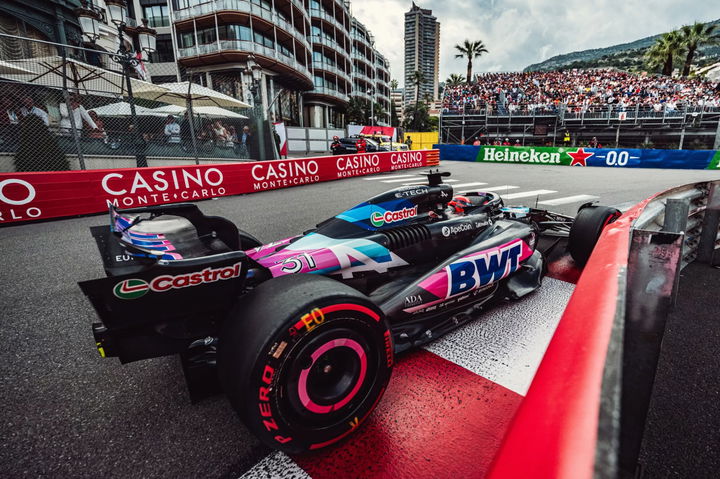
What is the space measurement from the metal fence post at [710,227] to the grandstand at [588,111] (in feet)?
82.2

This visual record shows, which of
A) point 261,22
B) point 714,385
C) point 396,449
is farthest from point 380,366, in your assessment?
point 261,22

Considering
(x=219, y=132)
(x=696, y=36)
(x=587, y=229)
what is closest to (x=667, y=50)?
(x=696, y=36)

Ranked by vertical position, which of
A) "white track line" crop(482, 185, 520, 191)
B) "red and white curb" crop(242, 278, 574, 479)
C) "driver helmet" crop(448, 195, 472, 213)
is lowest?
"red and white curb" crop(242, 278, 574, 479)

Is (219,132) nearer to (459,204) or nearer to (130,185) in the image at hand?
(130,185)

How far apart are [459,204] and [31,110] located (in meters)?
8.76

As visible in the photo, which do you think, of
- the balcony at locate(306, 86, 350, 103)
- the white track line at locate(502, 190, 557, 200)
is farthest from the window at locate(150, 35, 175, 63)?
the white track line at locate(502, 190, 557, 200)

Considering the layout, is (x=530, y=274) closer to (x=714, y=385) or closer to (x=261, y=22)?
(x=714, y=385)

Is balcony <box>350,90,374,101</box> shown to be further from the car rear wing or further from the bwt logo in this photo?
the car rear wing

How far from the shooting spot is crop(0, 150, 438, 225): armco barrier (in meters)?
5.92

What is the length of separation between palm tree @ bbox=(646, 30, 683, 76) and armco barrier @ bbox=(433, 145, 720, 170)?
37508mm

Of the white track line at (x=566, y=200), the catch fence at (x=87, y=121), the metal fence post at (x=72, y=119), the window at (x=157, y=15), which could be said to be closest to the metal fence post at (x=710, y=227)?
the white track line at (x=566, y=200)

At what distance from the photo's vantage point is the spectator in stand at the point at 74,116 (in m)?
7.77

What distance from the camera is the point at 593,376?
628mm

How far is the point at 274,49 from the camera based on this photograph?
102 ft
